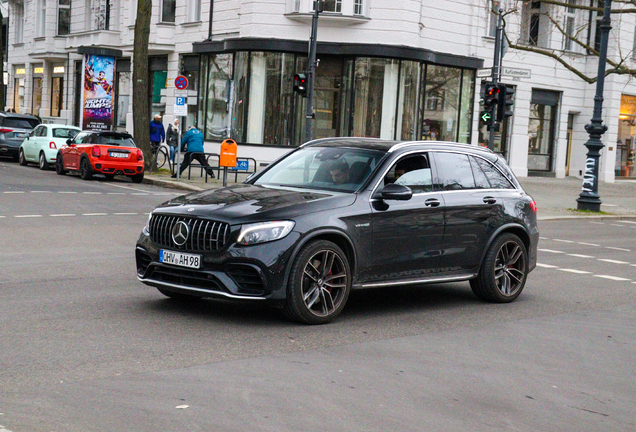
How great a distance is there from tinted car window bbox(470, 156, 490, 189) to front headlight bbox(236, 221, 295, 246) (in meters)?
2.77

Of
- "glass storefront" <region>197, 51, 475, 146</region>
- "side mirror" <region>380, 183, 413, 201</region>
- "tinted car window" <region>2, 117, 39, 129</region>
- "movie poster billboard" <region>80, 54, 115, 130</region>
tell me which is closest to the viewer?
"side mirror" <region>380, 183, 413, 201</region>

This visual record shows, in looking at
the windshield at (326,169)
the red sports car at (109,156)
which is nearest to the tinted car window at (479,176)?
the windshield at (326,169)

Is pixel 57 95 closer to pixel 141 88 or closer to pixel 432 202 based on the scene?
pixel 141 88

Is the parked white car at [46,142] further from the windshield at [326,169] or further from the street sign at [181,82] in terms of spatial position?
the windshield at [326,169]

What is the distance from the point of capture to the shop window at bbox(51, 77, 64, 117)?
5012cm

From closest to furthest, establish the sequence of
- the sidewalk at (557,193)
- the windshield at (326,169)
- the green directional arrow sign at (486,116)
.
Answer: the windshield at (326,169), the sidewalk at (557,193), the green directional arrow sign at (486,116)

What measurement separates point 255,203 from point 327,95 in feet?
88.6

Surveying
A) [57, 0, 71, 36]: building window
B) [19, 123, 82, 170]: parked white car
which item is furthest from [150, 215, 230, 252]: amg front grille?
[57, 0, 71, 36]: building window

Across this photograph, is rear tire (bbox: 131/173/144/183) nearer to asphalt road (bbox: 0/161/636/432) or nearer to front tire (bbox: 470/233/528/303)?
asphalt road (bbox: 0/161/636/432)

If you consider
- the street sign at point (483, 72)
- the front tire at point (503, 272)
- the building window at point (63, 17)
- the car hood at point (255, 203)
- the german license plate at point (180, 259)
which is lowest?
the front tire at point (503, 272)

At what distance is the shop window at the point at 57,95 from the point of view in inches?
1973

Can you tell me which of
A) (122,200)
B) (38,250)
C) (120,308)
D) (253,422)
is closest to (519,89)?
(122,200)

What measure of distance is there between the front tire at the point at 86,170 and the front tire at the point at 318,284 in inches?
781

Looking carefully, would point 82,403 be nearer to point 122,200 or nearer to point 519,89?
point 122,200
